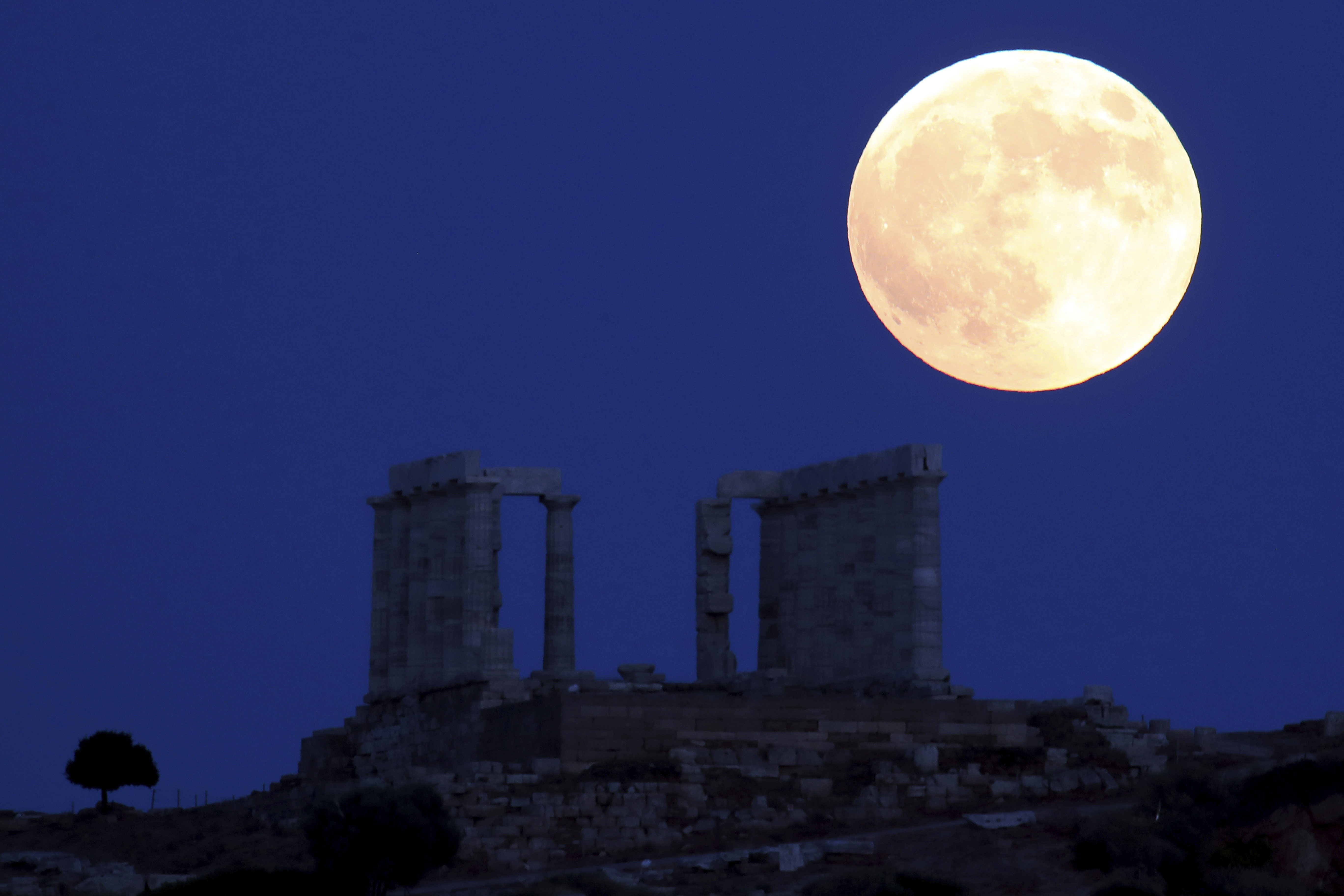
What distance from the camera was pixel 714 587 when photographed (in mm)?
67375

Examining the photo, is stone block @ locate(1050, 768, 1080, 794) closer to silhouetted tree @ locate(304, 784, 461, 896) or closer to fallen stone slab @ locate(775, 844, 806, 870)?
fallen stone slab @ locate(775, 844, 806, 870)

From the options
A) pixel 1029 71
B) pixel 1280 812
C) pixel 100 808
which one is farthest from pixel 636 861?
pixel 100 808

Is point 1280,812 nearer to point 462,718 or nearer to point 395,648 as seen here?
point 462,718

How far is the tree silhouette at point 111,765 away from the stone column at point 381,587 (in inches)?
233

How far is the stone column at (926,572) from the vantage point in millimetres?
63281

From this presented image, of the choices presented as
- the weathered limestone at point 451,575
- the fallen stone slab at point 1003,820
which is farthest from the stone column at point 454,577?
the fallen stone slab at point 1003,820

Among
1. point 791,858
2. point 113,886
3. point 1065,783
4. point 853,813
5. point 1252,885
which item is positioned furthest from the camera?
point 1065,783

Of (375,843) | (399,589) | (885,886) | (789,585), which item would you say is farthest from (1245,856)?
(399,589)

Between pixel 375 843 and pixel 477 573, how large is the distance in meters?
19.2

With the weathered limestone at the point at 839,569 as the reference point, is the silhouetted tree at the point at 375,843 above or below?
below

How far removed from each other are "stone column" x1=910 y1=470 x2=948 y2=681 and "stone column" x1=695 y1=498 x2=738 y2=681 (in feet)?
18.6

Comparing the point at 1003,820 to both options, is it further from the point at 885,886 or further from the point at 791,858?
the point at 885,886

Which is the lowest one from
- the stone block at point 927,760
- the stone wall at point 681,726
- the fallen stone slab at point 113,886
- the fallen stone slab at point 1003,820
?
the fallen stone slab at point 113,886

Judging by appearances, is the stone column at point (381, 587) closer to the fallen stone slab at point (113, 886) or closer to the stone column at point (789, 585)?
the stone column at point (789, 585)
